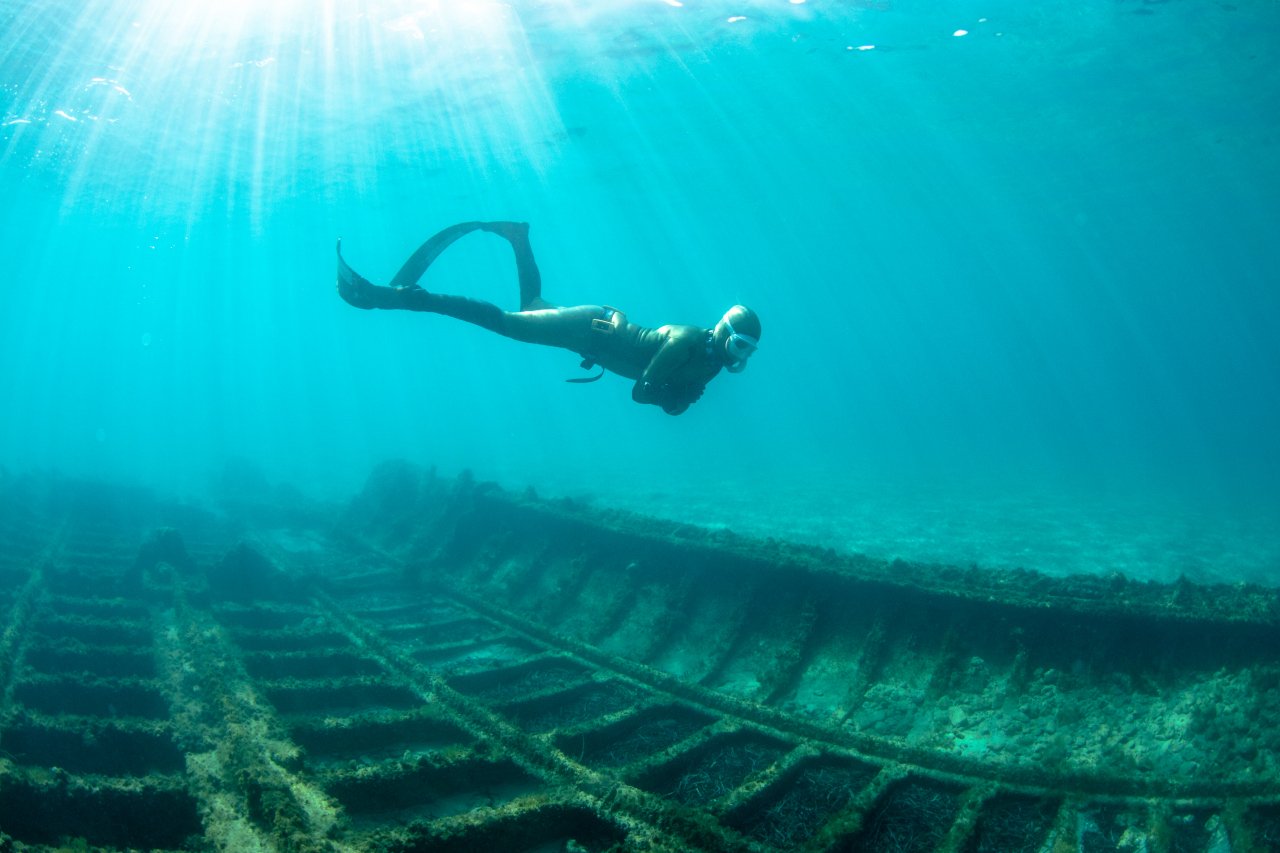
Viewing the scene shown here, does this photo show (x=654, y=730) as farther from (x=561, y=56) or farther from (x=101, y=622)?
(x=561, y=56)

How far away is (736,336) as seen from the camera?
503cm

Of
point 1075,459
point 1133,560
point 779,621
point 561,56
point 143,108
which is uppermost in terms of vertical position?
point 143,108

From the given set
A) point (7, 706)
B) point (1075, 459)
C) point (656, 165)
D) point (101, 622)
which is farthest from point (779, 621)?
point (1075, 459)

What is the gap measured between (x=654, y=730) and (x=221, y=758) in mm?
3009

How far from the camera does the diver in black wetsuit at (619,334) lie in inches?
203

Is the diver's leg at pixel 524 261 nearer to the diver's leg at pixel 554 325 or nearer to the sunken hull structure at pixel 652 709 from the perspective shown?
the diver's leg at pixel 554 325

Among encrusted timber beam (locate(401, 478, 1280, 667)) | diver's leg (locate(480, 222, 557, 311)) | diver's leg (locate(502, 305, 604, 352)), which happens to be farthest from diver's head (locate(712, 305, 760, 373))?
encrusted timber beam (locate(401, 478, 1280, 667))

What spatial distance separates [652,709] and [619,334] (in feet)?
10.8

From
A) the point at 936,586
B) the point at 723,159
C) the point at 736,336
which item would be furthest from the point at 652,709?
the point at 723,159

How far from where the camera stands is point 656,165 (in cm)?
3619

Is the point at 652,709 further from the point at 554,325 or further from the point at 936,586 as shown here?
the point at 554,325

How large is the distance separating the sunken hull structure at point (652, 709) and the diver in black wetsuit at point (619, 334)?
2.72 metres

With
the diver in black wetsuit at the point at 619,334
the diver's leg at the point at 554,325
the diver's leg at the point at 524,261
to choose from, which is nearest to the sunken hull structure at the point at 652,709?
the diver in black wetsuit at the point at 619,334

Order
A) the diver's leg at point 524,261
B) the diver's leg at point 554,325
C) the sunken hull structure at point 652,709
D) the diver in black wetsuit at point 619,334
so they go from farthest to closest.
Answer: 1. the diver's leg at point 524,261
2. the diver's leg at point 554,325
3. the diver in black wetsuit at point 619,334
4. the sunken hull structure at point 652,709
